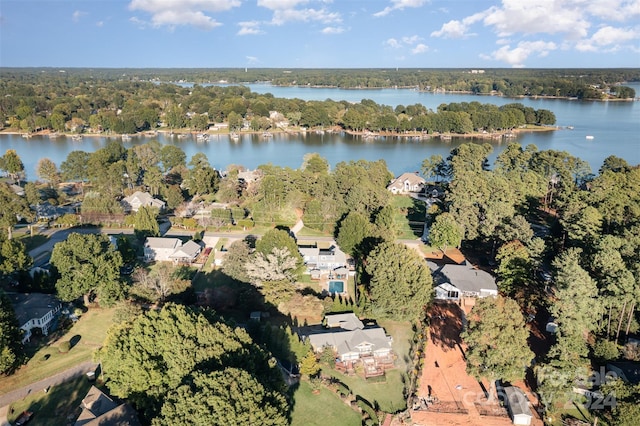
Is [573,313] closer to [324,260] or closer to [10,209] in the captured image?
[324,260]

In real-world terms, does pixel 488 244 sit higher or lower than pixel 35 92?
lower

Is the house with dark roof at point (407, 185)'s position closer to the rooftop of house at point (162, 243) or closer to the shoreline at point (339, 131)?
the rooftop of house at point (162, 243)

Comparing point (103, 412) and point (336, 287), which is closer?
point (103, 412)

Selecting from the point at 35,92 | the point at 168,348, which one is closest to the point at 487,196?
the point at 168,348

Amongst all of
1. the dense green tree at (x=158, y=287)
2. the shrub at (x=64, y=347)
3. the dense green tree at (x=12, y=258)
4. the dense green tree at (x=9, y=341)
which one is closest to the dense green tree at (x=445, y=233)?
the dense green tree at (x=158, y=287)

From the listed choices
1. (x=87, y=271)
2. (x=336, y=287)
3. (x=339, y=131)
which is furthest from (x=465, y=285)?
(x=339, y=131)

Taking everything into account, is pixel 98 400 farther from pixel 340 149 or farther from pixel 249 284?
pixel 340 149
